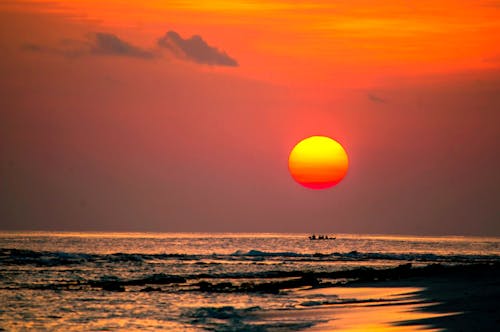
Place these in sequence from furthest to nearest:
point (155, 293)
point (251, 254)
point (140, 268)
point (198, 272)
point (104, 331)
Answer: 1. point (251, 254)
2. point (140, 268)
3. point (198, 272)
4. point (155, 293)
5. point (104, 331)

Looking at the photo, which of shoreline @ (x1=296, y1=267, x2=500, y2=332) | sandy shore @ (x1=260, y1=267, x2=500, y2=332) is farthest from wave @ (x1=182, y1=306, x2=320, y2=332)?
shoreline @ (x1=296, y1=267, x2=500, y2=332)

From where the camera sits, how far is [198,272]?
57.9 metres

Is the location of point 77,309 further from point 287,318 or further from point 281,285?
point 281,285

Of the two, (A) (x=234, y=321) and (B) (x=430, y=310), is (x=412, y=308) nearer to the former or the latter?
(B) (x=430, y=310)

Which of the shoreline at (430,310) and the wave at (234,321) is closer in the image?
the shoreline at (430,310)

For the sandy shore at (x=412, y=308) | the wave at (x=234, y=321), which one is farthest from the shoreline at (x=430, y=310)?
the wave at (x=234, y=321)

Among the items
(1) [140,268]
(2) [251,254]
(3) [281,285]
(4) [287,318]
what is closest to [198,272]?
(1) [140,268]

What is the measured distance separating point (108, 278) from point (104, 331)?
81.5 feet

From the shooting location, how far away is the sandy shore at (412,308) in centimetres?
2267

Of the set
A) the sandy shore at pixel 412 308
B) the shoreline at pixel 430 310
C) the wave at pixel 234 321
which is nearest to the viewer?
the shoreline at pixel 430 310

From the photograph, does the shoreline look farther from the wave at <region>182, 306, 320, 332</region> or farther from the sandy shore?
the wave at <region>182, 306, 320, 332</region>

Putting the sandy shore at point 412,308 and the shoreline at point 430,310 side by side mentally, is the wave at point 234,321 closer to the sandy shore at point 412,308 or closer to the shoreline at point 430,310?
the sandy shore at point 412,308

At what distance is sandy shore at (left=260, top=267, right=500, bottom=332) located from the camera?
22.7 meters

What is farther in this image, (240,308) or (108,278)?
(108,278)
